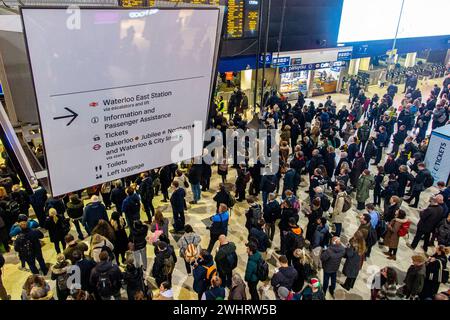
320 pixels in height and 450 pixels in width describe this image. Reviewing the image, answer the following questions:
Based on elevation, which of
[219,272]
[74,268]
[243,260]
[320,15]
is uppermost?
[320,15]

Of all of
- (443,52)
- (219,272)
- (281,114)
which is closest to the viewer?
(219,272)

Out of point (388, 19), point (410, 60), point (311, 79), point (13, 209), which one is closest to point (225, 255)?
point (13, 209)

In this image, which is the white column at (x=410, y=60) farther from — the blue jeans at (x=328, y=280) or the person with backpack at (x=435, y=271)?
the blue jeans at (x=328, y=280)

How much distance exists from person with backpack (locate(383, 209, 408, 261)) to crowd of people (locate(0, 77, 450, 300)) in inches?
0.8

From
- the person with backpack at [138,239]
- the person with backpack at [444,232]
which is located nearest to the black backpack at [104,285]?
the person with backpack at [138,239]

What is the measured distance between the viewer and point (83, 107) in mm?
1979

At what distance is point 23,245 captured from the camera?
5891 millimetres

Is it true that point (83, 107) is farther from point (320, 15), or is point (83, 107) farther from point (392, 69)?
point (392, 69)

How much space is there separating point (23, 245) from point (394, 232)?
22.0 ft

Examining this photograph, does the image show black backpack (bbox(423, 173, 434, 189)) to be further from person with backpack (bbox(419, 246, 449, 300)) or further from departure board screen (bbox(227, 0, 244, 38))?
departure board screen (bbox(227, 0, 244, 38))

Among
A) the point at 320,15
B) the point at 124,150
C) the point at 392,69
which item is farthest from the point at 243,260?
the point at 392,69

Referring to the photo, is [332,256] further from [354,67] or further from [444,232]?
[354,67]

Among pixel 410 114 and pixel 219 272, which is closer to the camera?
pixel 219 272

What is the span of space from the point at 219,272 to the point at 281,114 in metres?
9.16
